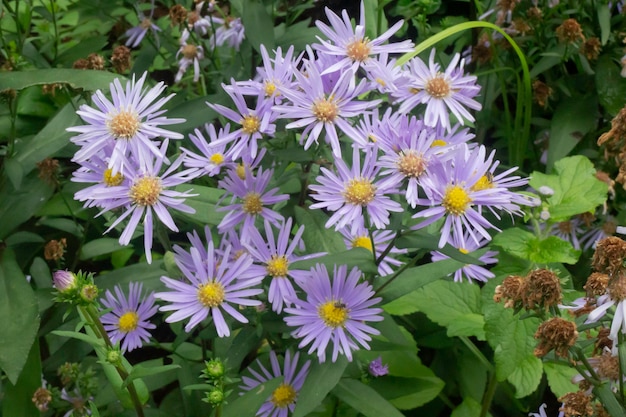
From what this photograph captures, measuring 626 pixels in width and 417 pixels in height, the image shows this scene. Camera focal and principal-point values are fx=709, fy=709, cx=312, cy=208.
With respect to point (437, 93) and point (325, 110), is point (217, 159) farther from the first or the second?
point (437, 93)

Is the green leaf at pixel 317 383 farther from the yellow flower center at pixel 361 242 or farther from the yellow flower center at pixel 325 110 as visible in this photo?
the yellow flower center at pixel 325 110

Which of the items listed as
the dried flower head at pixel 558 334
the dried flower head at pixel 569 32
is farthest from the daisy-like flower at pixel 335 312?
the dried flower head at pixel 569 32

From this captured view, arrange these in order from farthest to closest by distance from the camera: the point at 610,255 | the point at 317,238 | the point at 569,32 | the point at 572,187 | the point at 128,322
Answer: the point at 569,32 < the point at 572,187 < the point at 128,322 < the point at 317,238 < the point at 610,255

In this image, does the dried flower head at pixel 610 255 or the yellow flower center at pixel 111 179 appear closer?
the dried flower head at pixel 610 255

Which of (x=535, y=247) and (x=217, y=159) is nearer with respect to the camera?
(x=217, y=159)

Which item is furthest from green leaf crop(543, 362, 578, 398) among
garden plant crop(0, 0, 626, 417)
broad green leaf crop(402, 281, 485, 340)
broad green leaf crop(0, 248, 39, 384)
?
broad green leaf crop(0, 248, 39, 384)

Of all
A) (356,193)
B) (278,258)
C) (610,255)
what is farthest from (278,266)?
(610,255)
